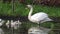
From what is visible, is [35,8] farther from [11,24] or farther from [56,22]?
[11,24]

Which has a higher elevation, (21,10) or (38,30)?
(21,10)

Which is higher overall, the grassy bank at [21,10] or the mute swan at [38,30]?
the grassy bank at [21,10]

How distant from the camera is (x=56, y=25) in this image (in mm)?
14336

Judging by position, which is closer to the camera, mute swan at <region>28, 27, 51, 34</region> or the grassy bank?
mute swan at <region>28, 27, 51, 34</region>

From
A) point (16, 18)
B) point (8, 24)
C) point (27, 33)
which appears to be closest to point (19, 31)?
point (27, 33)

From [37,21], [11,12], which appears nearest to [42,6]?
[11,12]

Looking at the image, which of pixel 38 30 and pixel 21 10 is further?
pixel 21 10

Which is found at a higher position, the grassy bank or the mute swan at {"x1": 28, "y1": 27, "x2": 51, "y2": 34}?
the grassy bank

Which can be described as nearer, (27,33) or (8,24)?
(27,33)

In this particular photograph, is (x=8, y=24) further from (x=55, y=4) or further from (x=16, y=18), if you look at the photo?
(x=55, y=4)

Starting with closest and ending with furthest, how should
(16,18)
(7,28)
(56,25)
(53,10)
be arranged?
(7,28) → (56,25) → (16,18) → (53,10)

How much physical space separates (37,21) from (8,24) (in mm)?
1390

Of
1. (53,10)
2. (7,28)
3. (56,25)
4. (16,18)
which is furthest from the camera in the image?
(53,10)

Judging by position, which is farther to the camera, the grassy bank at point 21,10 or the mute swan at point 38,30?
the grassy bank at point 21,10
